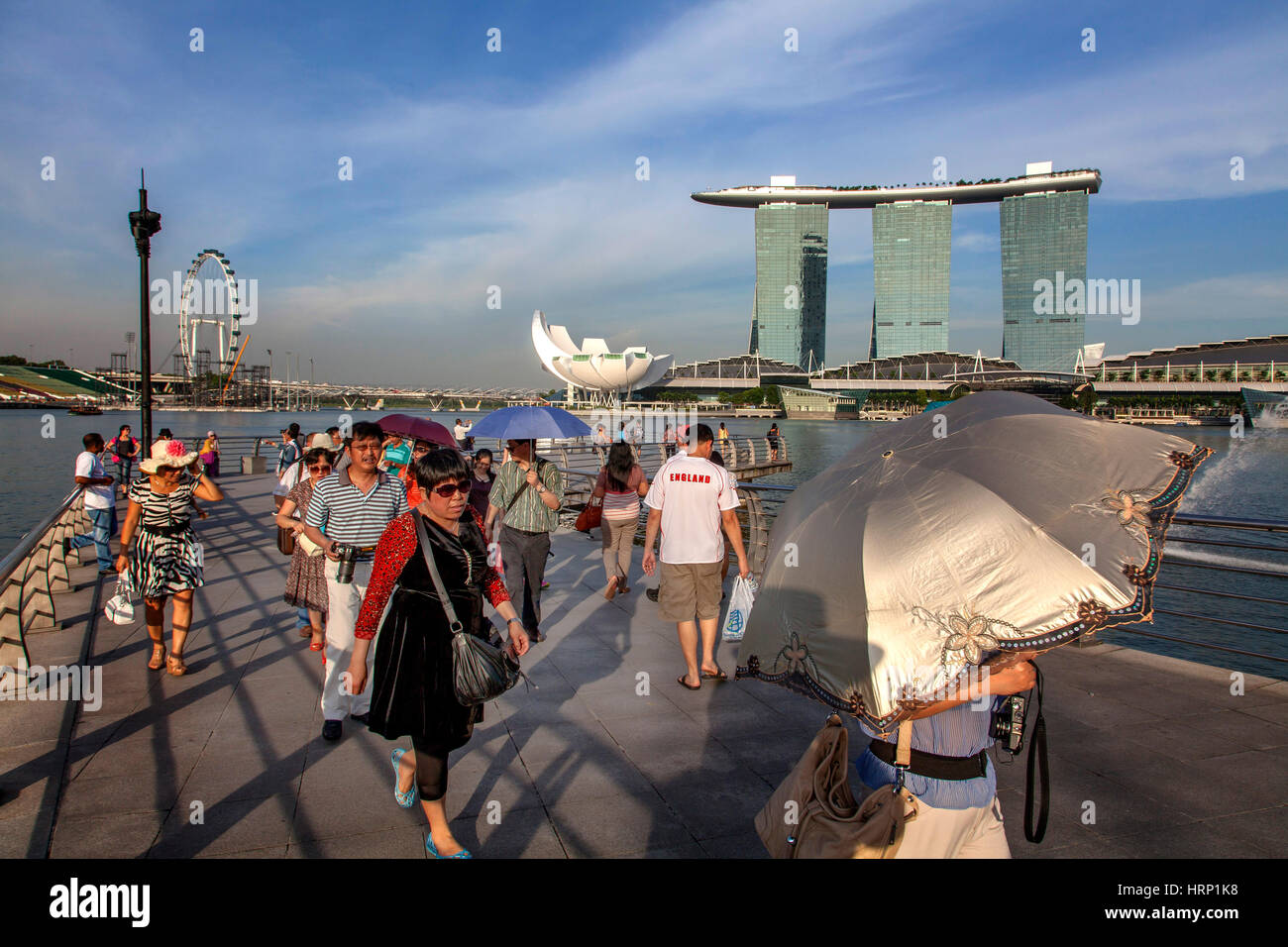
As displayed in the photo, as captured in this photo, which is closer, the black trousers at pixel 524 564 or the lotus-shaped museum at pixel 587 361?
the black trousers at pixel 524 564

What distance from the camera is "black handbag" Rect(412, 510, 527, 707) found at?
112 inches

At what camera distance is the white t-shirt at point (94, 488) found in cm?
888

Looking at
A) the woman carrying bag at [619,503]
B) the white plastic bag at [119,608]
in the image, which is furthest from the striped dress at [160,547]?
the woman carrying bag at [619,503]

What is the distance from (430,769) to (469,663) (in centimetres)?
47

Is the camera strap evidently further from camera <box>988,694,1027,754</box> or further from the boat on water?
the boat on water

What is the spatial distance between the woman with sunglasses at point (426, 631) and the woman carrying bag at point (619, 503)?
408cm

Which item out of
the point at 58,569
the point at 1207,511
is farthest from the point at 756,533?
the point at 1207,511

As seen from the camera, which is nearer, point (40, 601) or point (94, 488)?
point (40, 601)

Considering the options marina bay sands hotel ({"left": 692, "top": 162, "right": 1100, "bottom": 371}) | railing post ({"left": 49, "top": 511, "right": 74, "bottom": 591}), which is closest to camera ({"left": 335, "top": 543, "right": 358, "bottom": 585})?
railing post ({"left": 49, "top": 511, "right": 74, "bottom": 591})

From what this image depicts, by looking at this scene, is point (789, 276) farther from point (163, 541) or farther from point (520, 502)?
point (163, 541)

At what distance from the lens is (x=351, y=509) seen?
4316 millimetres

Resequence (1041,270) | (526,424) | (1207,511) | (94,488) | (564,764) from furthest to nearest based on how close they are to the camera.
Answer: (1041,270)
(1207,511)
(94,488)
(526,424)
(564,764)

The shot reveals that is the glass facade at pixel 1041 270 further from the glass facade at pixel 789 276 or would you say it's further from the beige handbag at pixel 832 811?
the beige handbag at pixel 832 811
